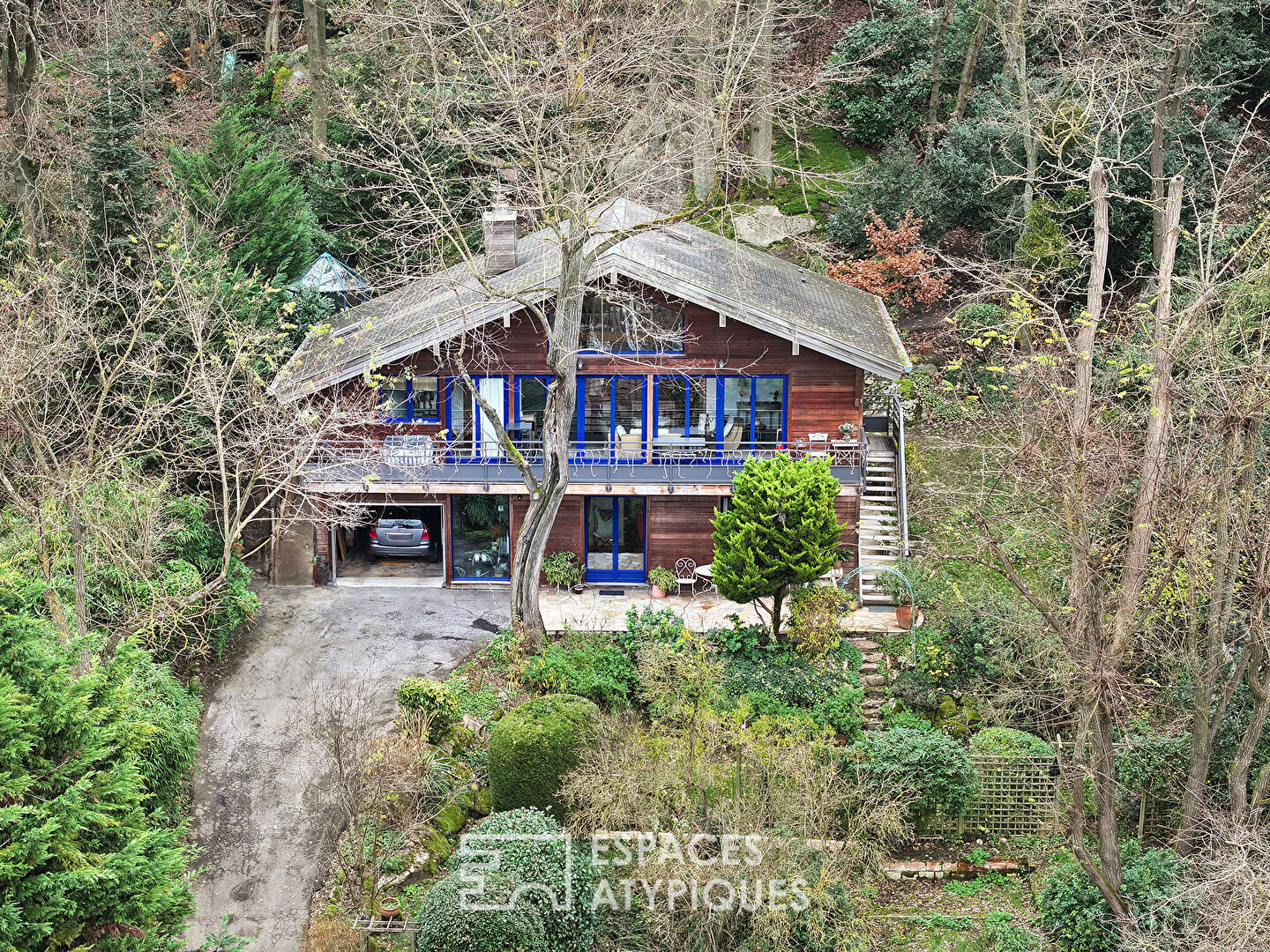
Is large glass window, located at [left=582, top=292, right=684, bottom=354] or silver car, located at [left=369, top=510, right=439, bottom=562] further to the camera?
silver car, located at [left=369, top=510, right=439, bottom=562]

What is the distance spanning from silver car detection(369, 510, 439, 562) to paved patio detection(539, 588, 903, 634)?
3.18 metres

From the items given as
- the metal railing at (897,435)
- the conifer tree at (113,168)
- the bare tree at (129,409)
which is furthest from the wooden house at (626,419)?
the conifer tree at (113,168)

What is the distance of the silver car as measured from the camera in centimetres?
2662

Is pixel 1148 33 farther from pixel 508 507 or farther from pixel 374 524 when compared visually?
pixel 374 524

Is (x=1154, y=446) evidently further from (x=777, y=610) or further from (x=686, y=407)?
(x=686, y=407)

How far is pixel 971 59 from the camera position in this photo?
3706 centimetres

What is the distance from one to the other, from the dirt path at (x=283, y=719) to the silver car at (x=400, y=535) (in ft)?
3.80

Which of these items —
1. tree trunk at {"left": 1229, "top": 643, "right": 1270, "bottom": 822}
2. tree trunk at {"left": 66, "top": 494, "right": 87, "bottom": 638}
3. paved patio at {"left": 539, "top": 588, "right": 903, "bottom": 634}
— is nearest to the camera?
tree trunk at {"left": 1229, "top": 643, "right": 1270, "bottom": 822}

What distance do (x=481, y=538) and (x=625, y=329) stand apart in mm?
5676

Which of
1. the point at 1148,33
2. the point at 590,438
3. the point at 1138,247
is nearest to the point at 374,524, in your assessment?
the point at 590,438

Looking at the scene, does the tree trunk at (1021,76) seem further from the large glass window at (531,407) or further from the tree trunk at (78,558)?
the tree trunk at (78,558)

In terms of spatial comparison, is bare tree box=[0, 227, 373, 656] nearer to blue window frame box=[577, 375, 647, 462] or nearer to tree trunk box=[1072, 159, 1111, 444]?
blue window frame box=[577, 375, 647, 462]

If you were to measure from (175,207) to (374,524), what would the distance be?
845 centimetres

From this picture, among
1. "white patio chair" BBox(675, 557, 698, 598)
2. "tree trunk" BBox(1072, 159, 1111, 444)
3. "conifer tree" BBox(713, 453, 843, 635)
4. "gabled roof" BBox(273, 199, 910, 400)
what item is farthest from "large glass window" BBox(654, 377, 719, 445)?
"tree trunk" BBox(1072, 159, 1111, 444)
